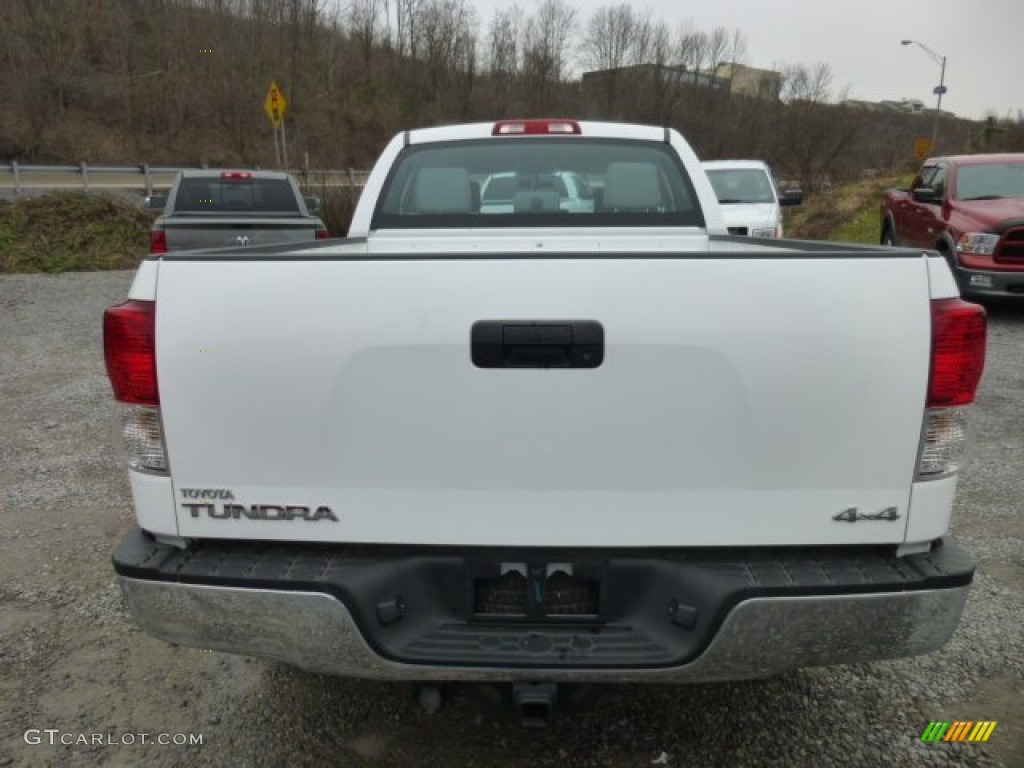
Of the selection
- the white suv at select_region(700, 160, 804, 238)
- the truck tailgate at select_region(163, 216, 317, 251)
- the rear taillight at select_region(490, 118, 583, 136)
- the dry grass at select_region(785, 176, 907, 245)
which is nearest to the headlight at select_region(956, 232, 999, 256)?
the white suv at select_region(700, 160, 804, 238)

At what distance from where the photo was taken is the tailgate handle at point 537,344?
1824 mm

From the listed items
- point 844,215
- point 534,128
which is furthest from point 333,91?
point 534,128

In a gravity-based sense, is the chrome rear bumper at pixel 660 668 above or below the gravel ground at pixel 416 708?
above

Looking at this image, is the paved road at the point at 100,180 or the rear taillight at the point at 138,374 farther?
the paved road at the point at 100,180

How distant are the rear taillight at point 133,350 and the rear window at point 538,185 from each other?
206 centimetres

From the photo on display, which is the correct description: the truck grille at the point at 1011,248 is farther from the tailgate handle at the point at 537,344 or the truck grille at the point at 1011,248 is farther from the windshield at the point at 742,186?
the tailgate handle at the point at 537,344

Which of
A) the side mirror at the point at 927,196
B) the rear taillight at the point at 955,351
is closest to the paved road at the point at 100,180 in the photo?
the side mirror at the point at 927,196

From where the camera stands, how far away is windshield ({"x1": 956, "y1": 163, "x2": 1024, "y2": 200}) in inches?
388

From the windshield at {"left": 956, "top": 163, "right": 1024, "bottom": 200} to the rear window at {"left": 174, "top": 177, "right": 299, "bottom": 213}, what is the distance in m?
8.97

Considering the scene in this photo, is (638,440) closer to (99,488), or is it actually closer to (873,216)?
(99,488)

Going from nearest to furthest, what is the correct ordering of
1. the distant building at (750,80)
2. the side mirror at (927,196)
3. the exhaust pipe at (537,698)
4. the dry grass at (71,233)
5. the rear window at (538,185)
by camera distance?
the exhaust pipe at (537,698)
the rear window at (538,185)
the side mirror at (927,196)
the dry grass at (71,233)
the distant building at (750,80)

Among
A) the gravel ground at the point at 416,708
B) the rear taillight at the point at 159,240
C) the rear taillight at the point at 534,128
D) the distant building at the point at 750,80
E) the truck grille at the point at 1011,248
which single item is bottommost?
the gravel ground at the point at 416,708

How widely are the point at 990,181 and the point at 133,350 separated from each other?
11218 mm

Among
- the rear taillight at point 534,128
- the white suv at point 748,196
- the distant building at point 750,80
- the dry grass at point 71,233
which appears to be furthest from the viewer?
the distant building at point 750,80
